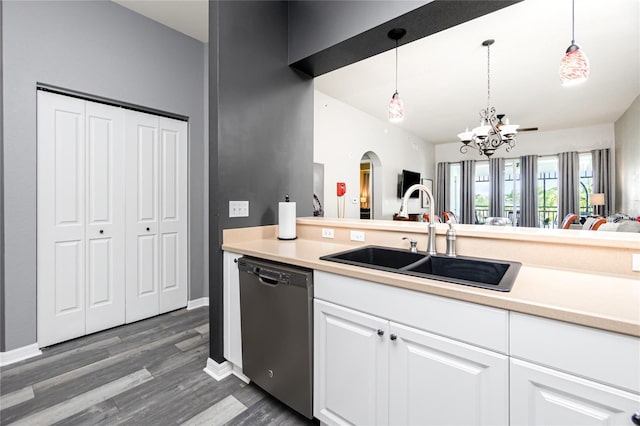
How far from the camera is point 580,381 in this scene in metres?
0.78

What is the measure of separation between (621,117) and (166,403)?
8.49 metres

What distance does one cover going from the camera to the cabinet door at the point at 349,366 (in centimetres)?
117

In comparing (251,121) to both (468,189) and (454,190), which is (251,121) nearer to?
(468,189)

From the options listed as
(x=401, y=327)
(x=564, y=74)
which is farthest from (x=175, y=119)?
(x=564, y=74)

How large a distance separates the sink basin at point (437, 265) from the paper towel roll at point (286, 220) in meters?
0.62

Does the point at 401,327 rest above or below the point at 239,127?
below

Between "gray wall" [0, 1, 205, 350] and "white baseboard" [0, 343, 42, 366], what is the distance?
43 mm

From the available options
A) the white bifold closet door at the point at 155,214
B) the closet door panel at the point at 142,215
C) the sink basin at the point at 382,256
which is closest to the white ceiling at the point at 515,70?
the sink basin at the point at 382,256

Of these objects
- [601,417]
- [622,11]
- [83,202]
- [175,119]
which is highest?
[622,11]

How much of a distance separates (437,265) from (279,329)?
887 mm

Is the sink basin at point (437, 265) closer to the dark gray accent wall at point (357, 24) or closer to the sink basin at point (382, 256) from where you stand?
the sink basin at point (382, 256)

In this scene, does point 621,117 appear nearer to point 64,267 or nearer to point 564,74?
point 564,74

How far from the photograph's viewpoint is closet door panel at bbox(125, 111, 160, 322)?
267 cm

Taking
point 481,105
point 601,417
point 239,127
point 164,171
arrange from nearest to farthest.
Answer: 1. point 601,417
2. point 239,127
3. point 164,171
4. point 481,105
